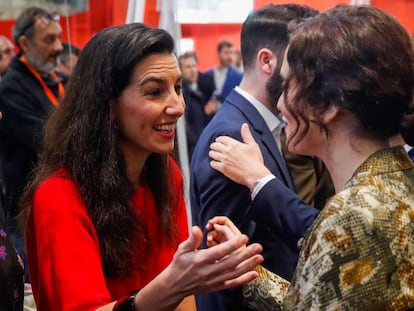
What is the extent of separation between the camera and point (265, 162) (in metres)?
2.29

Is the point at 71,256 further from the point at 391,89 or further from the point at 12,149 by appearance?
the point at 12,149

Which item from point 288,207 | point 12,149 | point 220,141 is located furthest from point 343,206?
point 12,149

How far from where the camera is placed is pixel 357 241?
134cm

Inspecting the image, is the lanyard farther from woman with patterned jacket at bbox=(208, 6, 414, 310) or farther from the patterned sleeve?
woman with patterned jacket at bbox=(208, 6, 414, 310)

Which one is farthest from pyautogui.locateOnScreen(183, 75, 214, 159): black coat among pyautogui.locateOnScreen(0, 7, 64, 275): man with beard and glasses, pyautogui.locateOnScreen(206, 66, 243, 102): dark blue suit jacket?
pyautogui.locateOnScreen(0, 7, 64, 275): man with beard and glasses

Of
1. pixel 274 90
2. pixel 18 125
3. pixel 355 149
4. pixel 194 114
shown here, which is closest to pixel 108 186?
pixel 355 149

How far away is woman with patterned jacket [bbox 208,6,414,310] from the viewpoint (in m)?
1.34

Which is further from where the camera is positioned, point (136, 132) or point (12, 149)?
point (12, 149)

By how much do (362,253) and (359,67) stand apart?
0.40 m

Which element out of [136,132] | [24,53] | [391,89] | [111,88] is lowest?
[24,53]

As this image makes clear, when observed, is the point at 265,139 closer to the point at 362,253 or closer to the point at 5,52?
the point at 362,253

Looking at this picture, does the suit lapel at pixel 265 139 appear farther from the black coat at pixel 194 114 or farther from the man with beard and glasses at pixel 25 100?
the black coat at pixel 194 114

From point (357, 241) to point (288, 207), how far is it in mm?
703

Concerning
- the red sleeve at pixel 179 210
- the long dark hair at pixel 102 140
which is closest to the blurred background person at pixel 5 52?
the red sleeve at pixel 179 210
